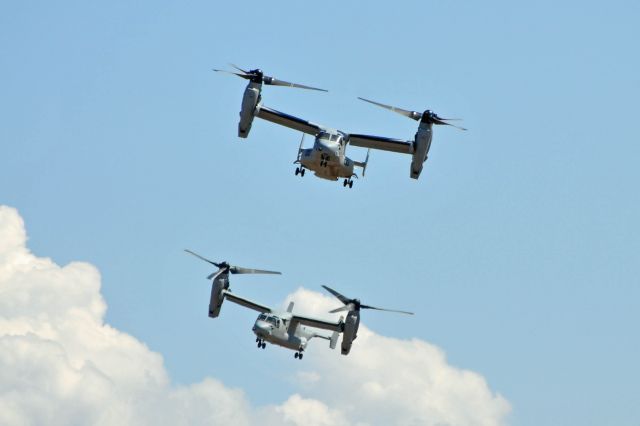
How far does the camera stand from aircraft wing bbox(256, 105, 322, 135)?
65.4 metres

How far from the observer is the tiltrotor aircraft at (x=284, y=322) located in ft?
234

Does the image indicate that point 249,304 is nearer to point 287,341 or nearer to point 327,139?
point 287,341

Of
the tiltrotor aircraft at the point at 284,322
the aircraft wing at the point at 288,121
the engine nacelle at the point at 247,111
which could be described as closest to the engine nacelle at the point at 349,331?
the tiltrotor aircraft at the point at 284,322

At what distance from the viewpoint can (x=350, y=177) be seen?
64312 millimetres

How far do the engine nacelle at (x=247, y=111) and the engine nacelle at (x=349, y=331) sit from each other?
1372cm

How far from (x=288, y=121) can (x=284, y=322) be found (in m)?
20.7

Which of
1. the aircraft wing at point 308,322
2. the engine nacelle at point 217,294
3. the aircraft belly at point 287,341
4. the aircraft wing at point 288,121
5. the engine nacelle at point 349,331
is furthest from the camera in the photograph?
the aircraft wing at point 308,322

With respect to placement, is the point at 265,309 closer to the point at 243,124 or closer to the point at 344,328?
the point at 344,328

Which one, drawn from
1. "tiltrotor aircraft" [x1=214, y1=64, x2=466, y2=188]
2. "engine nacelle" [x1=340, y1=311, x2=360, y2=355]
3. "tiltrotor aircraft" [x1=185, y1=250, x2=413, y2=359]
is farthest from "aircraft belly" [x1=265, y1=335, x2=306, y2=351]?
"tiltrotor aircraft" [x1=214, y1=64, x2=466, y2=188]

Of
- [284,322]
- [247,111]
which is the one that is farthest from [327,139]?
[284,322]

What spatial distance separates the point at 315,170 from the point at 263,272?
503 inches

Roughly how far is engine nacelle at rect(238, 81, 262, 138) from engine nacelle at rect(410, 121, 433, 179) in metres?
8.11

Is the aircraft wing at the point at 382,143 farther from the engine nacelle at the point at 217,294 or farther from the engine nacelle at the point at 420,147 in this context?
the engine nacelle at the point at 217,294

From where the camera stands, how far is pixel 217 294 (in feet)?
240
